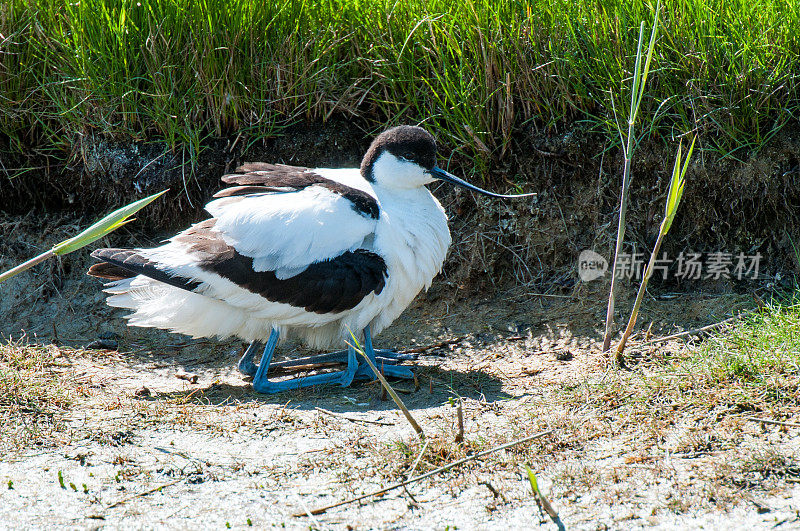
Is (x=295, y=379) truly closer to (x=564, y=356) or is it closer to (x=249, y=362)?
(x=249, y=362)

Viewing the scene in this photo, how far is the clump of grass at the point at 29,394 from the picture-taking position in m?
3.26

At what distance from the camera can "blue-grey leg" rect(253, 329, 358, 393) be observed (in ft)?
13.0

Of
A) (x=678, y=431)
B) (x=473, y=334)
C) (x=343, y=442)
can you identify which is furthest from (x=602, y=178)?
(x=343, y=442)

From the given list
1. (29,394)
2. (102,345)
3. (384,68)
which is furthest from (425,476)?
(384,68)

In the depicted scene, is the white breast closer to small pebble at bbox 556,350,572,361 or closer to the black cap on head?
the black cap on head

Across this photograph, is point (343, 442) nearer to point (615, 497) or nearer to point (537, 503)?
point (537, 503)

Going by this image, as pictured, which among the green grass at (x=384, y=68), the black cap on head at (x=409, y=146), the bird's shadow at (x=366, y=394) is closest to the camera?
the bird's shadow at (x=366, y=394)

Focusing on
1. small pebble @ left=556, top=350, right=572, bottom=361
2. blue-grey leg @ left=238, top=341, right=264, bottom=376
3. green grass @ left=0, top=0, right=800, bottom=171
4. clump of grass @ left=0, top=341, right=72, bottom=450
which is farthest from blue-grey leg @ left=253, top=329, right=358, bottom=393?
green grass @ left=0, top=0, right=800, bottom=171

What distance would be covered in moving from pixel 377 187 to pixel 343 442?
152 centimetres

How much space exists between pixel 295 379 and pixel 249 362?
→ 1.20ft

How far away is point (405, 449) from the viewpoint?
9.67ft

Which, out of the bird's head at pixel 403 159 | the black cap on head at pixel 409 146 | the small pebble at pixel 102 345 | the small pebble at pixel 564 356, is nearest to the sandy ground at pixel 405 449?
the small pebble at pixel 564 356

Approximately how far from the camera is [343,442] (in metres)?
3.11

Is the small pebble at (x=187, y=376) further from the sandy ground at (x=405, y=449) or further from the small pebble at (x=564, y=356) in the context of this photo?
the small pebble at (x=564, y=356)
